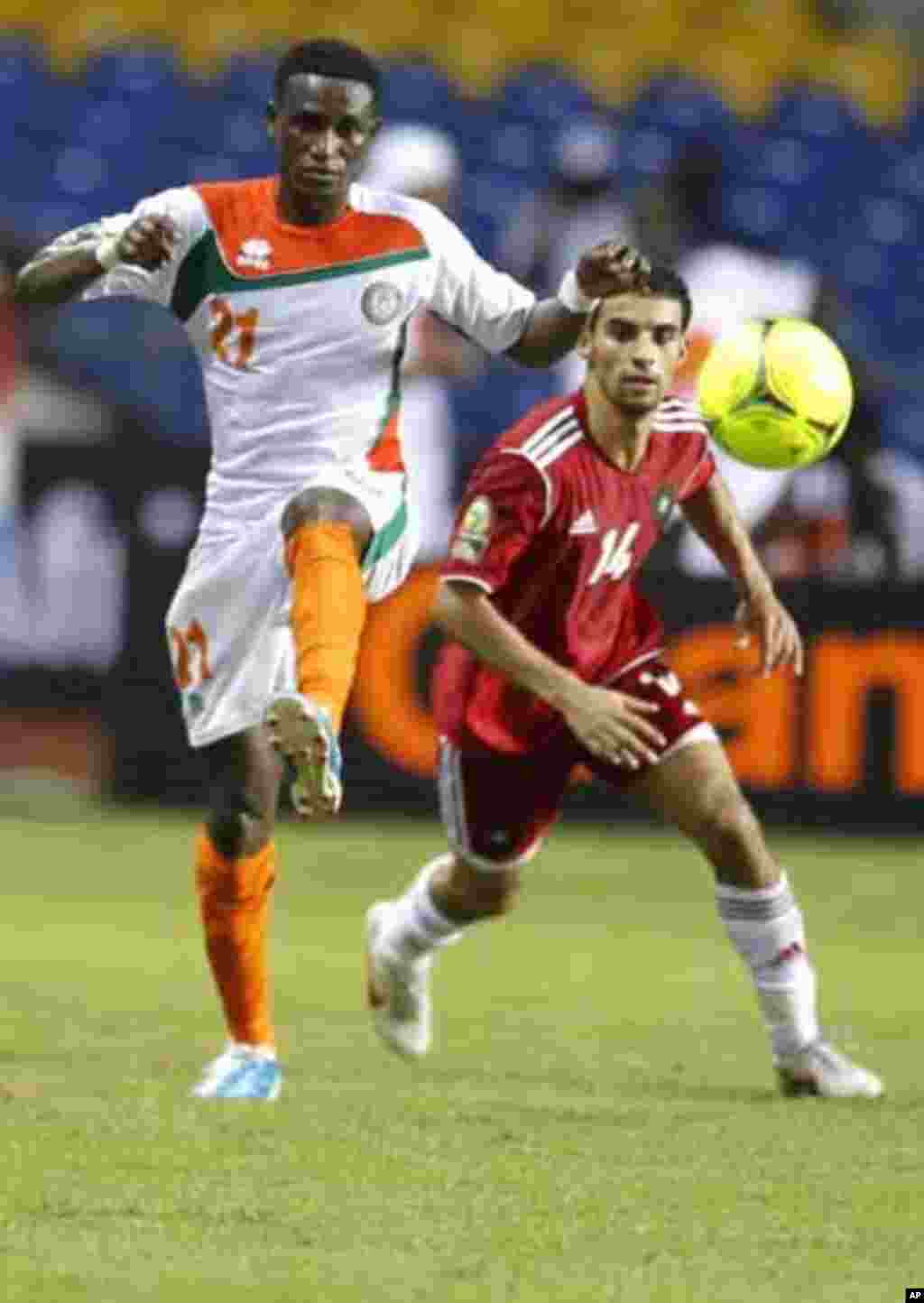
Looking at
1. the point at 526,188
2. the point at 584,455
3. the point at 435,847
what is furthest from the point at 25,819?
the point at 584,455

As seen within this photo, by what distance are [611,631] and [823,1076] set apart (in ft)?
3.58

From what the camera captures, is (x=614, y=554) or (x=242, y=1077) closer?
(x=242, y=1077)

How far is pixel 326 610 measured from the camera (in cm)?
682

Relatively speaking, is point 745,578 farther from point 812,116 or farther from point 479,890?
point 812,116

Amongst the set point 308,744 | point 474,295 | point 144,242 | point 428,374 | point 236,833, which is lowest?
point 428,374

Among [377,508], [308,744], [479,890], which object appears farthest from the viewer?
[479,890]

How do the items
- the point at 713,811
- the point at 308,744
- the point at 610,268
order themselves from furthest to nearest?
the point at 713,811
the point at 610,268
the point at 308,744

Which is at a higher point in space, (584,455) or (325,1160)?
(584,455)

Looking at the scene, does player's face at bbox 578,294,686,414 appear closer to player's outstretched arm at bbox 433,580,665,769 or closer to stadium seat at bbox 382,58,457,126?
player's outstretched arm at bbox 433,580,665,769

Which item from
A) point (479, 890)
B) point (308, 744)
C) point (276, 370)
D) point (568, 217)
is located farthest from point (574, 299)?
point (568, 217)

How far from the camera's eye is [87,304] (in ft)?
51.8

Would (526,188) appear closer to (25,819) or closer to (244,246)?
(25,819)

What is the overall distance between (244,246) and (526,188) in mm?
9286

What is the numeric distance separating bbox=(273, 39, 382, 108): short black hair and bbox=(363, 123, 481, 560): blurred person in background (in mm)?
6035
